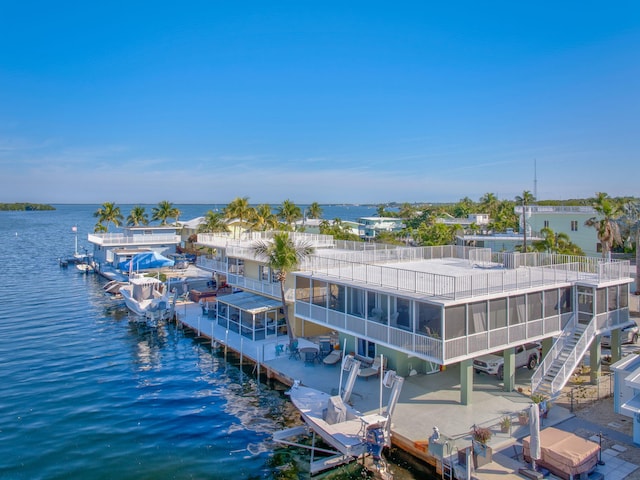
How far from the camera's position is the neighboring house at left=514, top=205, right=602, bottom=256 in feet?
160

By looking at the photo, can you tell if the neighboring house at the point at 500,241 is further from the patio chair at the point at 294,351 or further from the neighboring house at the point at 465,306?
the patio chair at the point at 294,351

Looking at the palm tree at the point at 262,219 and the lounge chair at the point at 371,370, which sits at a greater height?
the palm tree at the point at 262,219

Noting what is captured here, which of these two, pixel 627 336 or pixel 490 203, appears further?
pixel 490 203

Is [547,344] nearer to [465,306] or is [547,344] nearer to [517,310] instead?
[517,310]

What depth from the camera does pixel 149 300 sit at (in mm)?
37500

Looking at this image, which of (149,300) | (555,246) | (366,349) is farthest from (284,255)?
(555,246)

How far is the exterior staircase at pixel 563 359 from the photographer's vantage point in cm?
1850

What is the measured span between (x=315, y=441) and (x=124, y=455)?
6.95 metres

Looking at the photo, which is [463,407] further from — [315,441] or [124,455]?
[124,455]

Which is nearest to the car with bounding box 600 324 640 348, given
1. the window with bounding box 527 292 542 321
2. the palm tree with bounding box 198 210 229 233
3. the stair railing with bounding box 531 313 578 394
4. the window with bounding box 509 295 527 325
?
the stair railing with bounding box 531 313 578 394

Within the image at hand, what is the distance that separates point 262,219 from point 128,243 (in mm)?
20586

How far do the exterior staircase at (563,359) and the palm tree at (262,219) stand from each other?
34.9m

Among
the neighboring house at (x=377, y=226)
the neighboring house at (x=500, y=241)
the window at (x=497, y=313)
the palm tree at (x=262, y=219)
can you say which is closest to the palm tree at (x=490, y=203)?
the neighboring house at (x=377, y=226)

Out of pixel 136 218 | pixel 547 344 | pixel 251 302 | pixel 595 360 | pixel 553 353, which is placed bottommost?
pixel 595 360
